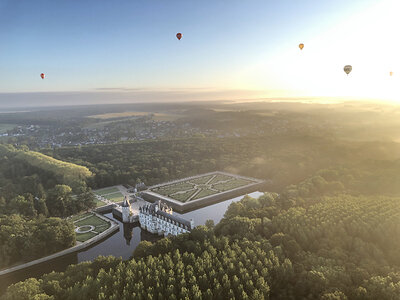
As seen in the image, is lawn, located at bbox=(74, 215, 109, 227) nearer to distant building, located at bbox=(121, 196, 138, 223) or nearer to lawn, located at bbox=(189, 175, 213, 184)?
distant building, located at bbox=(121, 196, 138, 223)

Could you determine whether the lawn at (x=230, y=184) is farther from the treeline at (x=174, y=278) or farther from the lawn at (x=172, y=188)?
the treeline at (x=174, y=278)

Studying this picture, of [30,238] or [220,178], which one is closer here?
[30,238]

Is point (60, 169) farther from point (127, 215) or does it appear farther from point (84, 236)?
point (84, 236)

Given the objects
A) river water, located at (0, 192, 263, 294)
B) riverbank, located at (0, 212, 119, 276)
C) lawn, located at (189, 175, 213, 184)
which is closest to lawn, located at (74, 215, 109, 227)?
riverbank, located at (0, 212, 119, 276)

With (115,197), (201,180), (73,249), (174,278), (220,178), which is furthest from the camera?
(220,178)

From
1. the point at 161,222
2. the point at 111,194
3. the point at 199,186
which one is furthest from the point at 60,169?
the point at 161,222

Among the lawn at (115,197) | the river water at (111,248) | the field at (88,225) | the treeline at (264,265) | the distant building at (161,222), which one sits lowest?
the river water at (111,248)

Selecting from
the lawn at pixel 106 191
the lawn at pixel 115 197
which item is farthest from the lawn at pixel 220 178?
the lawn at pixel 106 191
